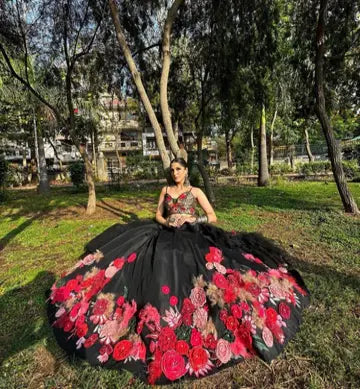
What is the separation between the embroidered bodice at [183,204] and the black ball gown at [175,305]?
15.5 inches

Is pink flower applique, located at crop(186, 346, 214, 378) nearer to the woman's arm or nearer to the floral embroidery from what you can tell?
the floral embroidery

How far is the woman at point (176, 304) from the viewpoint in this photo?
1899mm

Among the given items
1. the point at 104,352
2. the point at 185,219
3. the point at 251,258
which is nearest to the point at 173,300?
the point at 104,352

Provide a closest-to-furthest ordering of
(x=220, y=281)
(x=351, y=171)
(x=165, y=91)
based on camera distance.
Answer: (x=220, y=281) → (x=165, y=91) → (x=351, y=171)

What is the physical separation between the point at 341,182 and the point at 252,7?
15.8ft

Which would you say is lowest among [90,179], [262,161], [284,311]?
[284,311]

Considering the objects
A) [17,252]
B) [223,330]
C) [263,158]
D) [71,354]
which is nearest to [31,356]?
[71,354]

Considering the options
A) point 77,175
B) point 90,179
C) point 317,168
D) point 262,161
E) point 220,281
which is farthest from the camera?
point 317,168

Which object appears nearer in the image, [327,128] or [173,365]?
[173,365]

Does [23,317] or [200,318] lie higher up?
[200,318]

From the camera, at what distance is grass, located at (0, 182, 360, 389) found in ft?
6.05

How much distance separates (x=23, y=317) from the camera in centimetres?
270

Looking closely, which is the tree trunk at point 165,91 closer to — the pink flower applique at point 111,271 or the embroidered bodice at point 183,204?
the embroidered bodice at point 183,204

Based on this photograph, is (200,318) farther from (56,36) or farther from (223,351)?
(56,36)
